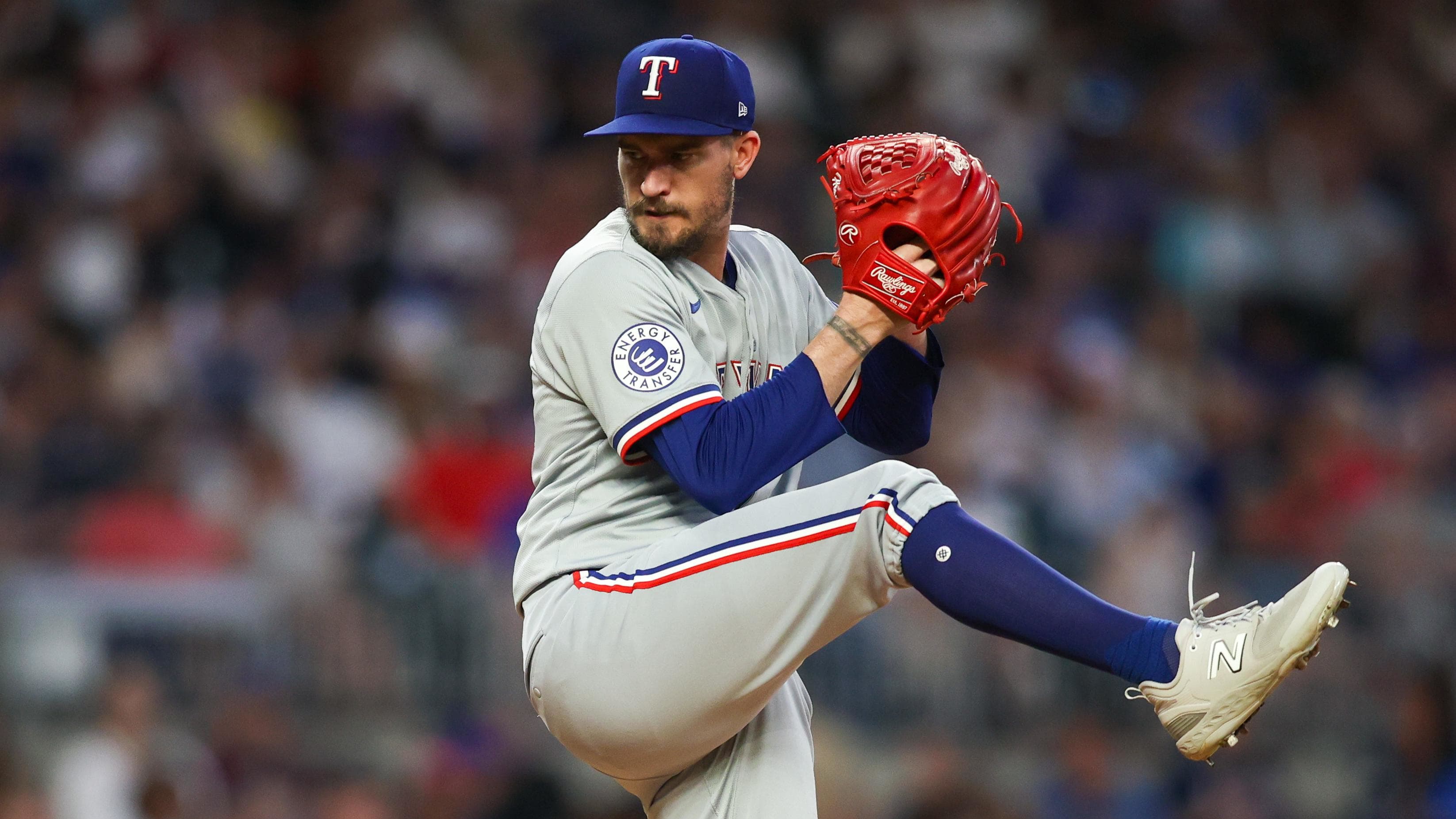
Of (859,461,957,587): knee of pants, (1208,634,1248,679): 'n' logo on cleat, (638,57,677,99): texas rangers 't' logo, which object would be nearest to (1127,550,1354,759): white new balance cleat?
(1208,634,1248,679): 'n' logo on cleat

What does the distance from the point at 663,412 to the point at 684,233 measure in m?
0.42

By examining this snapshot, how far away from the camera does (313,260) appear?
25.8ft

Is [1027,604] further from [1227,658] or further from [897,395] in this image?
[897,395]

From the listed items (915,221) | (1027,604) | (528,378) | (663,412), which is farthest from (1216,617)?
(528,378)

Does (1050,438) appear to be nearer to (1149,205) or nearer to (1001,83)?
(1149,205)

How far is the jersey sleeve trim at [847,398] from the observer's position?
3467 millimetres

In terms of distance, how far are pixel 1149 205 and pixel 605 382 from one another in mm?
6399

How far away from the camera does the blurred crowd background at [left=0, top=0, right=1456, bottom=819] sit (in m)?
6.20

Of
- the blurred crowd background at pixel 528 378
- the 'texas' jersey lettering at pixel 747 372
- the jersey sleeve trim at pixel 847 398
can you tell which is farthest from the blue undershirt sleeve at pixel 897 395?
the blurred crowd background at pixel 528 378

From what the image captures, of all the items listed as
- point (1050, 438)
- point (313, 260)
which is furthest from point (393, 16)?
point (1050, 438)

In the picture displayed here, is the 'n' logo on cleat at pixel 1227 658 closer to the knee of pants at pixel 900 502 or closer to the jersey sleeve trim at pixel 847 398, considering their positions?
the knee of pants at pixel 900 502

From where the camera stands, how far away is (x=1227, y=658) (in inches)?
110

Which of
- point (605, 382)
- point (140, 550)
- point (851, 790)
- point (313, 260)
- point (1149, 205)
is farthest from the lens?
point (1149, 205)

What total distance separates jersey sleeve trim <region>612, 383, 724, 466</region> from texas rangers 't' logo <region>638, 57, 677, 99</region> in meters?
0.56
